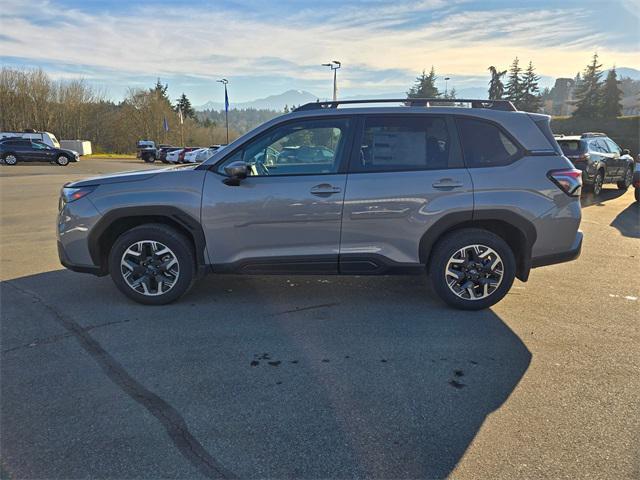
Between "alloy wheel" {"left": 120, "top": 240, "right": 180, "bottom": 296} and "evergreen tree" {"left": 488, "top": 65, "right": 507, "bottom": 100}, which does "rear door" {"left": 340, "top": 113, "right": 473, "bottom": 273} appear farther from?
"evergreen tree" {"left": 488, "top": 65, "right": 507, "bottom": 100}

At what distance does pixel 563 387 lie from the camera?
308 centimetres

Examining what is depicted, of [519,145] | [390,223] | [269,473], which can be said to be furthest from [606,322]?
[269,473]

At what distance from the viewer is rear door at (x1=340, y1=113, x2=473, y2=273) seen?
4223 mm

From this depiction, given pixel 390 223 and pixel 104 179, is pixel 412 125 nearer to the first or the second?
pixel 390 223

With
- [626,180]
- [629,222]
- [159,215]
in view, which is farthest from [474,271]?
[626,180]

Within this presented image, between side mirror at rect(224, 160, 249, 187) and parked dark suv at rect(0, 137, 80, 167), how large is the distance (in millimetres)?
31218

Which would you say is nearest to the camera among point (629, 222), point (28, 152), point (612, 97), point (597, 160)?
point (629, 222)

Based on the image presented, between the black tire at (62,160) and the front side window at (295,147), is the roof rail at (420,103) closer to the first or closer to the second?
the front side window at (295,147)

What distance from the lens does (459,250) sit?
14.2 feet

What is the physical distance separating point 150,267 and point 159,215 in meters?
0.51

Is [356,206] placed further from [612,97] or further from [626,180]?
[612,97]

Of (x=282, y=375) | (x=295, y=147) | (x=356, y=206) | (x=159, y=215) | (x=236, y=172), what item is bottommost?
(x=282, y=375)

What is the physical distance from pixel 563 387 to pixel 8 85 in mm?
66223

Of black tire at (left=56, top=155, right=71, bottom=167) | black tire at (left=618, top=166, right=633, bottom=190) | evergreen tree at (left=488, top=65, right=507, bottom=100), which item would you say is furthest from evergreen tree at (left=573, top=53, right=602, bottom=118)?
black tire at (left=56, top=155, right=71, bottom=167)
